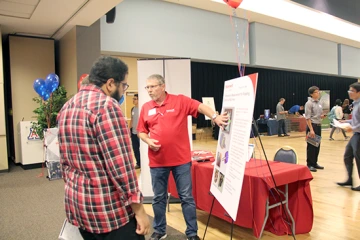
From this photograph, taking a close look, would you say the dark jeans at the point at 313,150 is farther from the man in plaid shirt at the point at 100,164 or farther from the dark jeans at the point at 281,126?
the dark jeans at the point at 281,126

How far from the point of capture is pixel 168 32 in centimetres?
791

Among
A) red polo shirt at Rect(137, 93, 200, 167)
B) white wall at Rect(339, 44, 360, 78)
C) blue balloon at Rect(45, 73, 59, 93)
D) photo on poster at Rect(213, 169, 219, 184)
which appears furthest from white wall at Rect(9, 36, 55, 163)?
white wall at Rect(339, 44, 360, 78)

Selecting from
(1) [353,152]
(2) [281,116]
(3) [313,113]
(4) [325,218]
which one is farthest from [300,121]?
(4) [325,218]

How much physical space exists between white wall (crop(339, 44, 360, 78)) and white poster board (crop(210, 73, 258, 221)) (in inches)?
541

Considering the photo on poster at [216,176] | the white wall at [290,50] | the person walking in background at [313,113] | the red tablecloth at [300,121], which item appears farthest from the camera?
the red tablecloth at [300,121]

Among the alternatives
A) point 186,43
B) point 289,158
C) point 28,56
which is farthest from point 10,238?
point 186,43

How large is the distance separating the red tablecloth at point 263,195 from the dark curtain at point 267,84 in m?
8.43

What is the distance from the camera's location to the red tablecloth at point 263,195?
2328 mm

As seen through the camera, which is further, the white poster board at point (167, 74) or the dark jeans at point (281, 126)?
the dark jeans at point (281, 126)

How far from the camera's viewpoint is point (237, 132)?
68.9 inches

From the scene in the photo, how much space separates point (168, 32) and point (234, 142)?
6670 millimetres

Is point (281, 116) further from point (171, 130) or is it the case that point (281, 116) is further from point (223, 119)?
point (223, 119)

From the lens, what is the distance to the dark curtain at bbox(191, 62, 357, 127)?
1148 centimetres

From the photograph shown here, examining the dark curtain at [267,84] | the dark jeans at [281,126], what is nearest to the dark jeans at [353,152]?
the dark jeans at [281,126]
